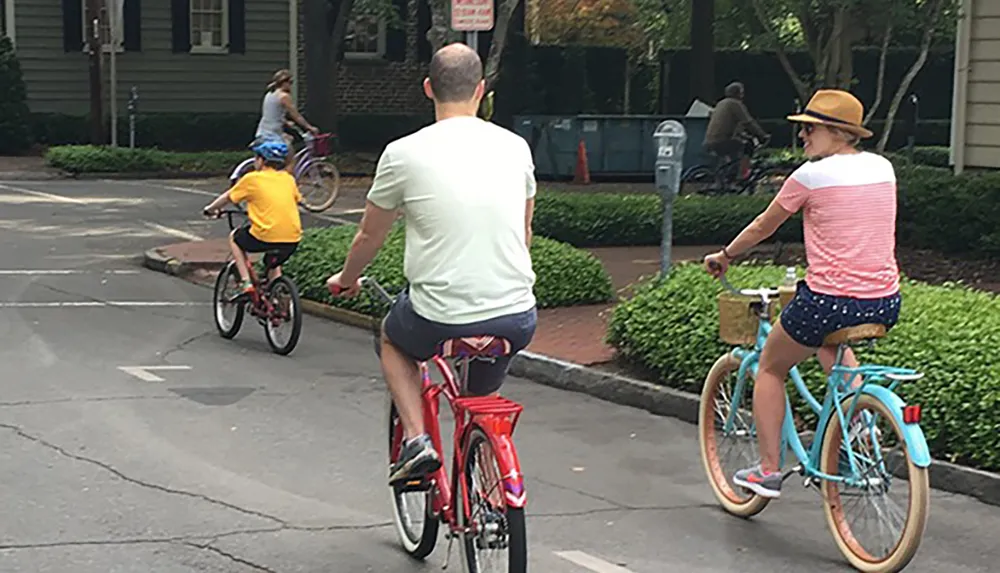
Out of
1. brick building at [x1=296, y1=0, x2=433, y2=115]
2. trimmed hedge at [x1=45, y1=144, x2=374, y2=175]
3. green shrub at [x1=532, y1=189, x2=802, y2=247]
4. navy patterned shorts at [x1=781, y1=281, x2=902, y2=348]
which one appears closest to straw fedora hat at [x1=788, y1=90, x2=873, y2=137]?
navy patterned shorts at [x1=781, y1=281, x2=902, y2=348]

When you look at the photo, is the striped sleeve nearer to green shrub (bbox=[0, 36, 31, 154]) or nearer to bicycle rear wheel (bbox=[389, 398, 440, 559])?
bicycle rear wheel (bbox=[389, 398, 440, 559])

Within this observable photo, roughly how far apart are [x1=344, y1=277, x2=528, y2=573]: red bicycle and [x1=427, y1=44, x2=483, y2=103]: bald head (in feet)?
2.79

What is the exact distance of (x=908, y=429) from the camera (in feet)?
20.2

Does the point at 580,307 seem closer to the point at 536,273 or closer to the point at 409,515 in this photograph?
the point at 536,273

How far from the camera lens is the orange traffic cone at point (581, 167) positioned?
2705 cm

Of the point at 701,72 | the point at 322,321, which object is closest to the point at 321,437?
the point at 322,321

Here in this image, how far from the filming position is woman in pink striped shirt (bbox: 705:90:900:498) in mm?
6535

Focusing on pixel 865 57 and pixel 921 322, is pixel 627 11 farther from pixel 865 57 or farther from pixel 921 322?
pixel 921 322

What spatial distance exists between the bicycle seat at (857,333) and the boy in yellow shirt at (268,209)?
5.94 metres

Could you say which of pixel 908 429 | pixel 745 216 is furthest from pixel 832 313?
pixel 745 216

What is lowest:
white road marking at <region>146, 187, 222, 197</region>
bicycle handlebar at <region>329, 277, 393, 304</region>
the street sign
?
white road marking at <region>146, 187, 222, 197</region>

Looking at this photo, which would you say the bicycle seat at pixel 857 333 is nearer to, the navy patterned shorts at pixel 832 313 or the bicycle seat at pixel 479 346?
the navy patterned shorts at pixel 832 313

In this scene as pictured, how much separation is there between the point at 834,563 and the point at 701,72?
1031 inches

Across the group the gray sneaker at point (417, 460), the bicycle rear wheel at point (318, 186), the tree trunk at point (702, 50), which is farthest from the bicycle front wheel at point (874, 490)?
the tree trunk at point (702, 50)
